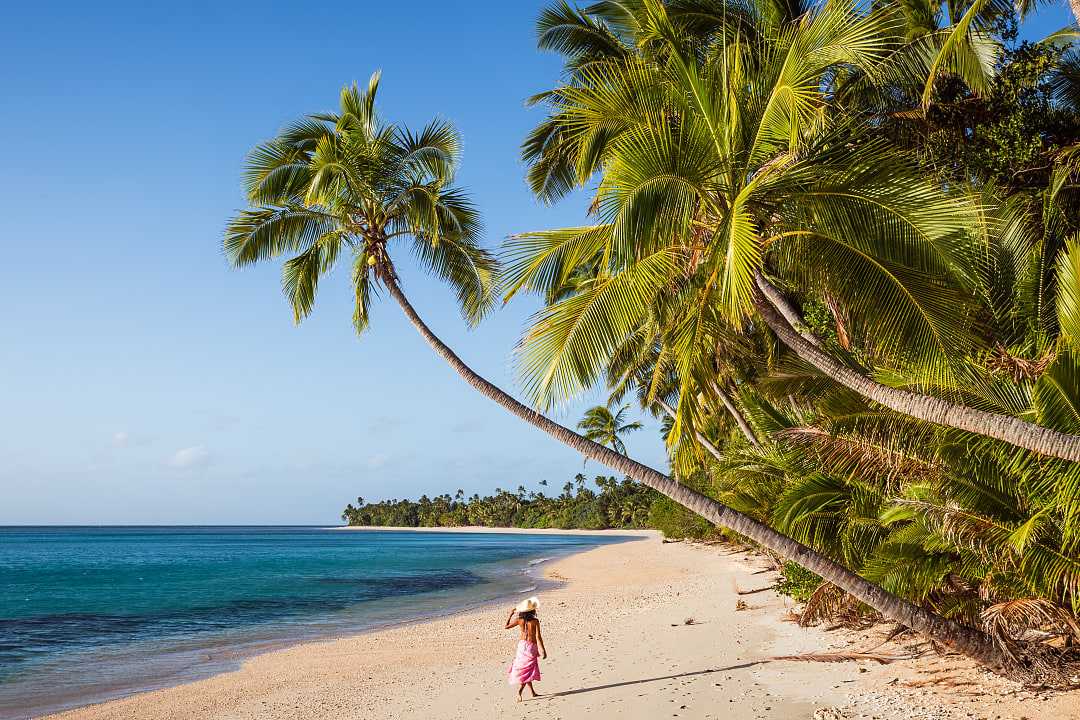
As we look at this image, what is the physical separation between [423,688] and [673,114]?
860 centimetres

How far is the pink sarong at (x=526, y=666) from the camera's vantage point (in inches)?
367

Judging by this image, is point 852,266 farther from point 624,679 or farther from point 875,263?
point 624,679

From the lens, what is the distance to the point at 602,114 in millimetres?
6637

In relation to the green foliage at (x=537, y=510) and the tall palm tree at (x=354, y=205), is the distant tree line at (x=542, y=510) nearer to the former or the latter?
the green foliage at (x=537, y=510)

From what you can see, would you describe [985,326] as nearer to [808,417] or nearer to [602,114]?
[808,417]

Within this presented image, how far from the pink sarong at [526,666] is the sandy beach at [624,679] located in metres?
0.28

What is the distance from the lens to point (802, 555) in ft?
22.5

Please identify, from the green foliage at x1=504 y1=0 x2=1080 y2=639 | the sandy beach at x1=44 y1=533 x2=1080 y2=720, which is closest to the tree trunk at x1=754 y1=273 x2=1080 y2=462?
the green foliage at x1=504 y1=0 x2=1080 y2=639

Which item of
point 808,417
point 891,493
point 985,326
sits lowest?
point 891,493

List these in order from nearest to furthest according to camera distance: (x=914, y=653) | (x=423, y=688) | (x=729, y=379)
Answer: (x=914, y=653), (x=423, y=688), (x=729, y=379)

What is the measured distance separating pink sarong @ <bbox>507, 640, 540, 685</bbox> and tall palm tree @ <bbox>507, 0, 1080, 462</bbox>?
4584mm

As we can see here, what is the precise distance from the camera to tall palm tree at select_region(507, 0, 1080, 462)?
18.9 feet

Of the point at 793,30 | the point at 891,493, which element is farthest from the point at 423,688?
the point at 793,30

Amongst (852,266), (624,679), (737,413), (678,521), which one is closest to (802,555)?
(852,266)
